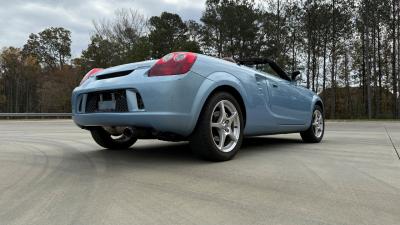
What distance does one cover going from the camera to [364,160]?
4.28 metres

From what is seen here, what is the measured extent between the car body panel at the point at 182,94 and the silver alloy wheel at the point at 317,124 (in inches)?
71.0

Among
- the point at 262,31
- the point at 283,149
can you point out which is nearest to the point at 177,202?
the point at 283,149

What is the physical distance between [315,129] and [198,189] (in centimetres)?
427

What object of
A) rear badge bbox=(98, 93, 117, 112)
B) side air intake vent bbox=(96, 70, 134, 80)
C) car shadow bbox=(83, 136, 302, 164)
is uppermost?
side air intake vent bbox=(96, 70, 134, 80)

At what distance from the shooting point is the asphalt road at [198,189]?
221 centimetres

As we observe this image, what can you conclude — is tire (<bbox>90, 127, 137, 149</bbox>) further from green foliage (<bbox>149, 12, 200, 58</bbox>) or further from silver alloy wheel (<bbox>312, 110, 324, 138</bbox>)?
green foliage (<bbox>149, 12, 200, 58</bbox>)

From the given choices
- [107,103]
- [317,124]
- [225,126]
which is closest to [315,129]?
[317,124]

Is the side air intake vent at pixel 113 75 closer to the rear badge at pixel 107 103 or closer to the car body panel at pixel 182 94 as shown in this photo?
the car body panel at pixel 182 94

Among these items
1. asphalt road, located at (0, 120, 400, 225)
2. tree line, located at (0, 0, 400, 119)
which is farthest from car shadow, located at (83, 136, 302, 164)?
tree line, located at (0, 0, 400, 119)

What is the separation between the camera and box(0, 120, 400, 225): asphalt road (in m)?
2.21

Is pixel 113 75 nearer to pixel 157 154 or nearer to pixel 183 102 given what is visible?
pixel 183 102

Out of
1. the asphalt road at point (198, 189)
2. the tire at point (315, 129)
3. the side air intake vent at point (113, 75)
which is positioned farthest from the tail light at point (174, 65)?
the tire at point (315, 129)

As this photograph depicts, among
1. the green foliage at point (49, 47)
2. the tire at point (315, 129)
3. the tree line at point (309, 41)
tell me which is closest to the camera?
the tire at point (315, 129)

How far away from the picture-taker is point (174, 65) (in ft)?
11.9
